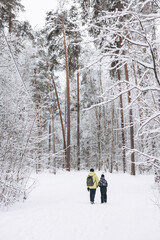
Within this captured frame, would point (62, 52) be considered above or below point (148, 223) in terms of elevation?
above

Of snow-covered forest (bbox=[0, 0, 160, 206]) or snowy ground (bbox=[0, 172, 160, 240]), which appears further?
snowy ground (bbox=[0, 172, 160, 240])

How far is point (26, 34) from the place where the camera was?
6.78 m

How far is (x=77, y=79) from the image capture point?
18.4 m

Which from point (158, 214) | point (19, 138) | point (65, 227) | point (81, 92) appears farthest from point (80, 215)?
point (81, 92)

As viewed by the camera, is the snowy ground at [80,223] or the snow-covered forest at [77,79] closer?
the snow-covered forest at [77,79]

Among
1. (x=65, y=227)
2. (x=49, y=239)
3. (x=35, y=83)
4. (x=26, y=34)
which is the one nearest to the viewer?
(x=49, y=239)

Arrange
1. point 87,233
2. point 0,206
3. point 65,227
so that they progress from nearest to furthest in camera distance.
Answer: point 87,233
point 65,227
point 0,206

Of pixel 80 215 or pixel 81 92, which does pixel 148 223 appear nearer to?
pixel 80 215

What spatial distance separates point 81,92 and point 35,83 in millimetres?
6729

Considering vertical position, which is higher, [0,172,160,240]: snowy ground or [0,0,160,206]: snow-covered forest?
[0,0,160,206]: snow-covered forest

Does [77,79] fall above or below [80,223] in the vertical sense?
above

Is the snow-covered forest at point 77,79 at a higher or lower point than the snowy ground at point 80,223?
higher

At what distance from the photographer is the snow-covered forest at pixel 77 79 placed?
2467mm

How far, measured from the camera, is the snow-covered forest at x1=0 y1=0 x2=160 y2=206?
2.47 meters
